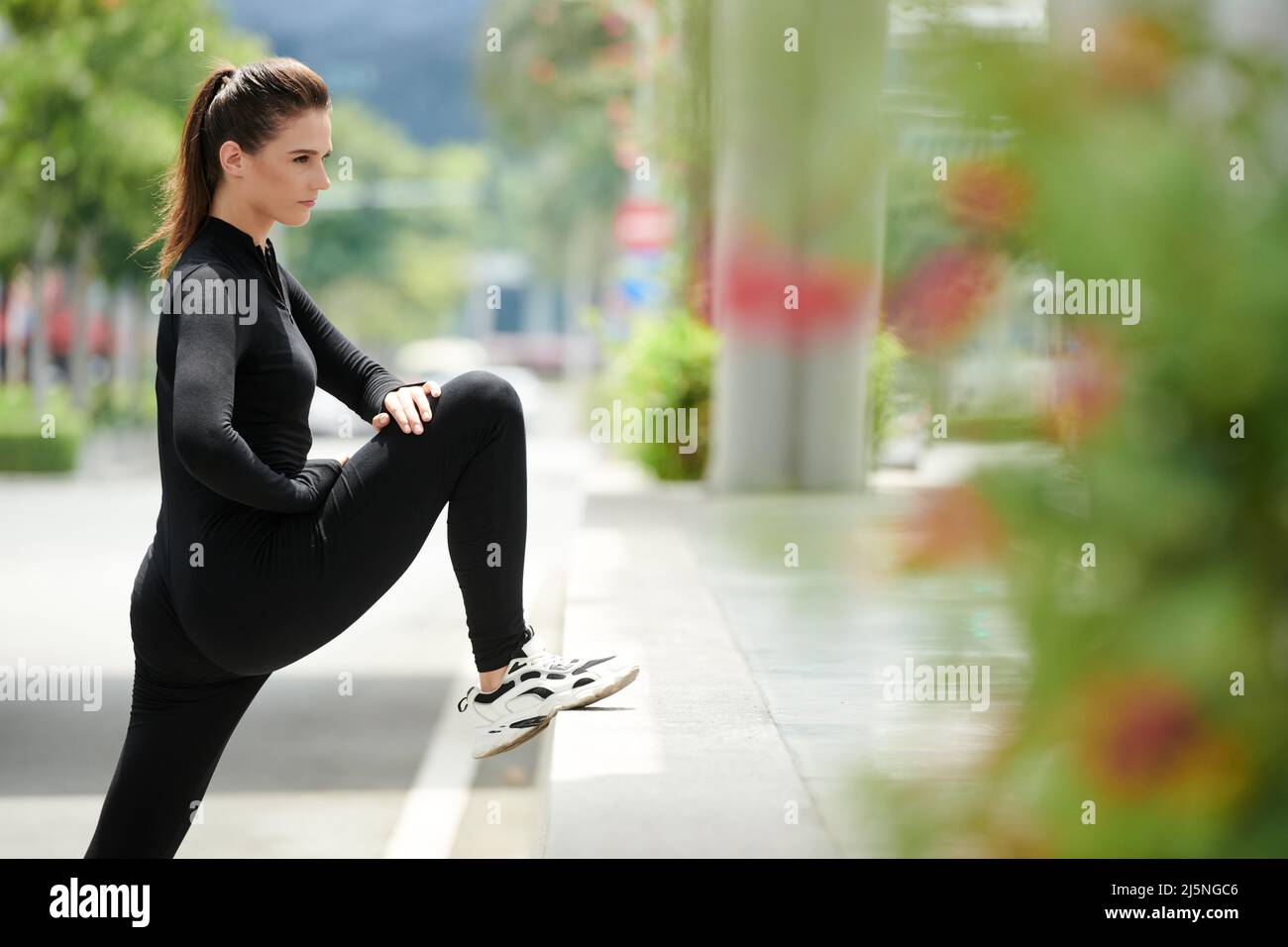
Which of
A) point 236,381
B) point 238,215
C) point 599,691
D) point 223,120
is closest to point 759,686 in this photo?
point 599,691

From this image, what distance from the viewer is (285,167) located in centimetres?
292

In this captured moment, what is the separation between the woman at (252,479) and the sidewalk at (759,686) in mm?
505

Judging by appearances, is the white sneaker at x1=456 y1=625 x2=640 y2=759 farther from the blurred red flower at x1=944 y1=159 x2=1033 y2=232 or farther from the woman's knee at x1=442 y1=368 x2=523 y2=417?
the blurred red flower at x1=944 y1=159 x2=1033 y2=232

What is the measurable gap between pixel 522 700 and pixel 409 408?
62 cm

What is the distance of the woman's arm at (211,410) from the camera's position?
266cm

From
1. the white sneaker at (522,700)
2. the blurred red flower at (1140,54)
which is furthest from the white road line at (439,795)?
the blurred red flower at (1140,54)

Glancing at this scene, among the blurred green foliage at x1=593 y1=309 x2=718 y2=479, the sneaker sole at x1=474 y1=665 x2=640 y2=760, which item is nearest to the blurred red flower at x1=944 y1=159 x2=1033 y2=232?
the sneaker sole at x1=474 y1=665 x2=640 y2=760

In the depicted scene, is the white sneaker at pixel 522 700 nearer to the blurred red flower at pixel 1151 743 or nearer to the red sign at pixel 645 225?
the blurred red flower at pixel 1151 743

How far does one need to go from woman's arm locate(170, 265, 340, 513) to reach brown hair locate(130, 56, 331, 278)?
22cm

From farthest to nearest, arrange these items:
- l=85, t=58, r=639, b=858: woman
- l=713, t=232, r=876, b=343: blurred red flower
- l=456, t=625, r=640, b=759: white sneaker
→ l=456, t=625, r=640, b=759: white sneaker
l=85, t=58, r=639, b=858: woman
l=713, t=232, r=876, b=343: blurred red flower

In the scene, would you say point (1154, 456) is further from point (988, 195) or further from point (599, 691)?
point (599, 691)

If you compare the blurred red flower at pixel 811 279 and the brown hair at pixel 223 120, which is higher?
the brown hair at pixel 223 120

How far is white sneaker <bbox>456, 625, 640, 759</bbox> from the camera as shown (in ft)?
10.5
